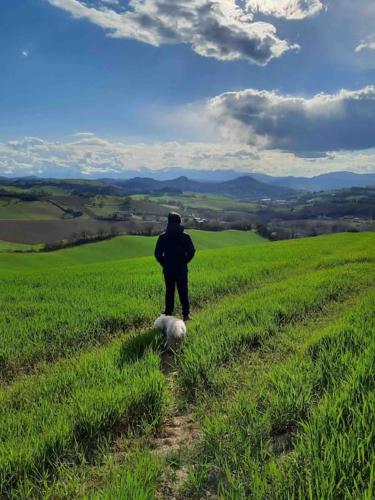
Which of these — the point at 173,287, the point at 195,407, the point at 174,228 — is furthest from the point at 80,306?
the point at 195,407

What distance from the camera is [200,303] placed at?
13562mm

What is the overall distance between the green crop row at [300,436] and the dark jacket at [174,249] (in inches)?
175

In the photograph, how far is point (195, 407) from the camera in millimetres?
5527

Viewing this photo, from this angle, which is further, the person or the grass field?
the person

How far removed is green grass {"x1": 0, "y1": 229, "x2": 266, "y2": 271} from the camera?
52.4 meters

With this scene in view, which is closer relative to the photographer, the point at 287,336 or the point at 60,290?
the point at 287,336

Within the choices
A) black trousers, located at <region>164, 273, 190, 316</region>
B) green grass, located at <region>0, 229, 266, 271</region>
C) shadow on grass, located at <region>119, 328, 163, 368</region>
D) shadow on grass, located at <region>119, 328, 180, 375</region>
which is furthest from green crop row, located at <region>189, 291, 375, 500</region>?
green grass, located at <region>0, 229, 266, 271</region>

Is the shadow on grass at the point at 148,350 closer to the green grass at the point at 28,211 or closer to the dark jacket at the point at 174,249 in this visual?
the dark jacket at the point at 174,249

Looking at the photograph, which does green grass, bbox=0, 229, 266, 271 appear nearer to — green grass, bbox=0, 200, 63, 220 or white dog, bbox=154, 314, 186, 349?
white dog, bbox=154, 314, 186, 349

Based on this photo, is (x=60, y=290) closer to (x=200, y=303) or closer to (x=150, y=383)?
(x=200, y=303)

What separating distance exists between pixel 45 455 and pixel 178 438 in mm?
1624

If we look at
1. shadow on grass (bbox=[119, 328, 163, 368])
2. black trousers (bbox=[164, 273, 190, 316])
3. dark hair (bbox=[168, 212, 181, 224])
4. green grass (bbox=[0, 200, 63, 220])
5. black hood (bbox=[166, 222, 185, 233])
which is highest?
green grass (bbox=[0, 200, 63, 220])

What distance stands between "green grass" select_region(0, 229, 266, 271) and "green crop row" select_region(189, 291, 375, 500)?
4716cm

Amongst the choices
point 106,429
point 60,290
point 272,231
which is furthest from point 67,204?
point 106,429
